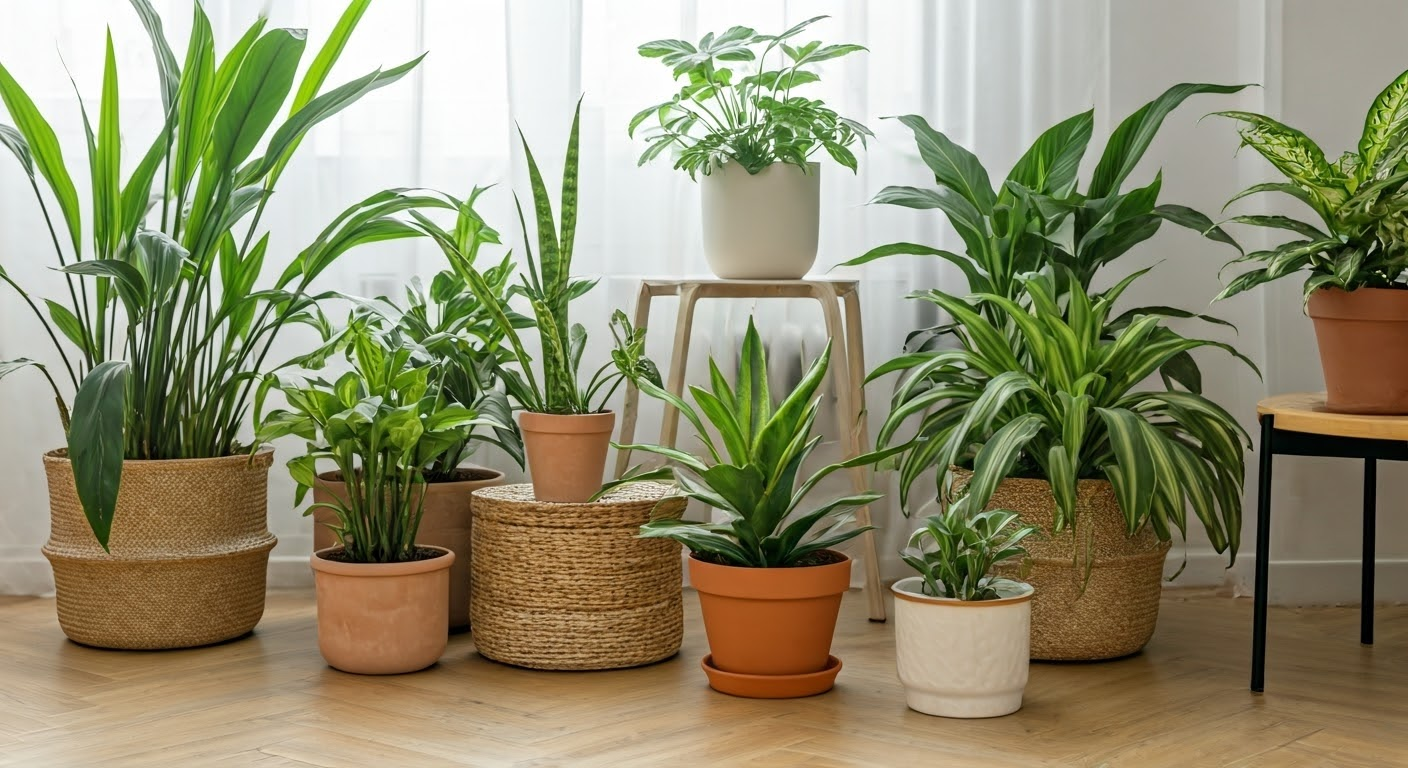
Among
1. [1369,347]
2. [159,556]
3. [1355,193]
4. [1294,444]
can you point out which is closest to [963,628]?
[1294,444]

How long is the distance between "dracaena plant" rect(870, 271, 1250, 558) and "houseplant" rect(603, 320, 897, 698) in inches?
7.8

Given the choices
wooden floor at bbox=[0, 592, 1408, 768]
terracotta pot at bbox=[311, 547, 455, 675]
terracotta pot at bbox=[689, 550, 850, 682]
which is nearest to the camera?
wooden floor at bbox=[0, 592, 1408, 768]

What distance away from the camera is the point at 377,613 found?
2.18 metres

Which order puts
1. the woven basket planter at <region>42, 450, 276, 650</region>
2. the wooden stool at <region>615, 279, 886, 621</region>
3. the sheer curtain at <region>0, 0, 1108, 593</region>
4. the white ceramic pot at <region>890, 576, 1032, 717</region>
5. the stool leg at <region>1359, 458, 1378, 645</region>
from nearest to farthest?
the white ceramic pot at <region>890, 576, 1032, 717</region> < the woven basket planter at <region>42, 450, 276, 650</region> < the stool leg at <region>1359, 458, 1378, 645</region> < the wooden stool at <region>615, 279, 886, 621</region> < the sheer curtain at <region>0, 0, 1108, 593</region>

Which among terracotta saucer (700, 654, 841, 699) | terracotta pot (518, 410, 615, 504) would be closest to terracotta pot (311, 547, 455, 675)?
terracotta pot (518, 410, 615, 504)

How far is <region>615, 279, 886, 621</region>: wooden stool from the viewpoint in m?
2.55

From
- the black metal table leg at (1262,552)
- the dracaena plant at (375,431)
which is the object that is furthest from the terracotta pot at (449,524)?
the black metal table leg at (1262,552)

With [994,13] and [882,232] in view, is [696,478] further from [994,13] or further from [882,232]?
[994,13]

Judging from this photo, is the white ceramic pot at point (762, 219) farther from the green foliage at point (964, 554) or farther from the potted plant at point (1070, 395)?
the green foliage at point (964, 554)

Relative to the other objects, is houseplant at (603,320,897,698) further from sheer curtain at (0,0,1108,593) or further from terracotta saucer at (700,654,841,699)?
sheer curtain at (0,0,1108,593)

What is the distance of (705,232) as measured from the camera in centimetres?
264

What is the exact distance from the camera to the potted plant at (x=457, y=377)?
2.45 meters

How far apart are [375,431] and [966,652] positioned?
3.17ft

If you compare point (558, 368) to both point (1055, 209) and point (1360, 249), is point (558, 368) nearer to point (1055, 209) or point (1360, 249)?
point (1055, 209)
